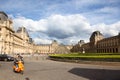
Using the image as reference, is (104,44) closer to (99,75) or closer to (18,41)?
(18,41)

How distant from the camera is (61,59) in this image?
4166cm

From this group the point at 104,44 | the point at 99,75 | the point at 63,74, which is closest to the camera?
the point at 99,75

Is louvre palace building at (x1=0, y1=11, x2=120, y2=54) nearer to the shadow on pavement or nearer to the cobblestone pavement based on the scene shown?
the cobblestone pavement

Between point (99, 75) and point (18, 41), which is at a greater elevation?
point (18, 41)

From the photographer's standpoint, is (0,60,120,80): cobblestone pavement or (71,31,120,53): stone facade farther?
(71,31,120,53): stone facade

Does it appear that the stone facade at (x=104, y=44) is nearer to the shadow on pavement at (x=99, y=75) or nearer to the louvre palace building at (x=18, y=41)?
the louvre palace building at (x=18, y=41)

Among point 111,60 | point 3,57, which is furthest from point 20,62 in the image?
point 3,57

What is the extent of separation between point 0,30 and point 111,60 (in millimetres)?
68518

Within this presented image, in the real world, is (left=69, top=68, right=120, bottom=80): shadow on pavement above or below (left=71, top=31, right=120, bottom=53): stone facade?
below

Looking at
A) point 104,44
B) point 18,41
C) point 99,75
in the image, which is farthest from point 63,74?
→ point 104,44

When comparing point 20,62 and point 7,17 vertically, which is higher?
point 7,17

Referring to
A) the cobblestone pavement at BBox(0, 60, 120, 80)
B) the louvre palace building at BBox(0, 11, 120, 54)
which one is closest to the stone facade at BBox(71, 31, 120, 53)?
the louvre palace building at BBox(0, 11, 120, 54)

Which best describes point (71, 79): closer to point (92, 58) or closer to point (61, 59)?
point (92, 58)

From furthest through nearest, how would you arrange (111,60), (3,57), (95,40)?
(95,40), (3,57), (111,60)
